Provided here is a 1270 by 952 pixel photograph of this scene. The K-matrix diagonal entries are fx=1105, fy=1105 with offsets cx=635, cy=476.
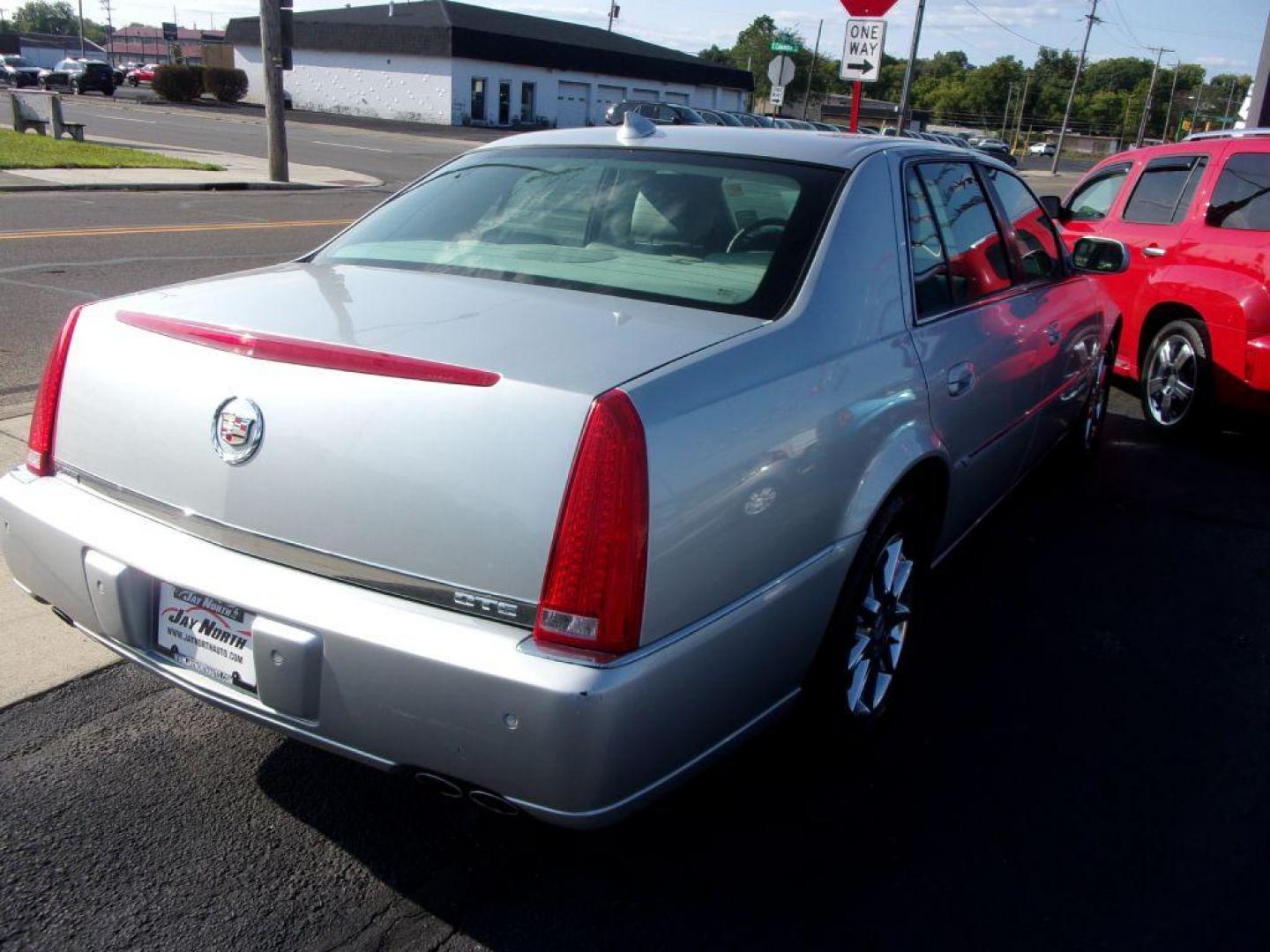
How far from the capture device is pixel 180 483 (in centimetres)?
Result: 244

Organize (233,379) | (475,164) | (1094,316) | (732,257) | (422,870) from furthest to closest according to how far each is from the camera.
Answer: (1094,316), (475,164), (732,257), (422,870), (233,379)

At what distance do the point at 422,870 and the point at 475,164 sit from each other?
226cm

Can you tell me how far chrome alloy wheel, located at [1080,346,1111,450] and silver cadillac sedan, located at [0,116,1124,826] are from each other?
286 centimetres

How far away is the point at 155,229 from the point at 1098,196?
990 centimetres

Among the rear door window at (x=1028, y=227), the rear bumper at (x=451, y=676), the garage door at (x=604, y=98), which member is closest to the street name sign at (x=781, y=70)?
the rear door window at (x=1028, y=227)

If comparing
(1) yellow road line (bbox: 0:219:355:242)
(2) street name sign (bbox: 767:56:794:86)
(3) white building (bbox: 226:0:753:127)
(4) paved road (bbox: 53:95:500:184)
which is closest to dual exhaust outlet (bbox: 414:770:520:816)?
(1) yellow road line (bbox: 0:219:355:242)

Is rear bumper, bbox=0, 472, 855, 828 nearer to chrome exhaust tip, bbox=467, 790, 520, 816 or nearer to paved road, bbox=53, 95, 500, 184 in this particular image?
chrome exhaust tip, bbox=467, 790, 520, 816

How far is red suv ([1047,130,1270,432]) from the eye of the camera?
627 cm

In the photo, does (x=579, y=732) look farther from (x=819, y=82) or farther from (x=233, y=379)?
(x=819, y=82)

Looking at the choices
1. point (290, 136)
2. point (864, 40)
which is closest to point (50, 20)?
point (290, 136)

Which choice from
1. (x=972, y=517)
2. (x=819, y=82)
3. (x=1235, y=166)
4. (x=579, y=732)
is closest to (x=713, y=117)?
(x=1235, y=166)

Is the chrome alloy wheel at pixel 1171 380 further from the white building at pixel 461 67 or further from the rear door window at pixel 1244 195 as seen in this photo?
the white building at pixel 461 67

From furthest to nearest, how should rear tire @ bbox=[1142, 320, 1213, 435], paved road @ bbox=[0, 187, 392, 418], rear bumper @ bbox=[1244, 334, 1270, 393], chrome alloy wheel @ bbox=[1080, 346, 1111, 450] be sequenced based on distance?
1. paved road @ bbox=[0, 187, 392, 418]
2. rear tire @ bbox=[1142, 320, 1213, 435]
3. rear bumper @ bbox=[1244, 334, 1270, 393]
4. chrome alloy wheel @ bbox=[1080, 346, 1111, 450]

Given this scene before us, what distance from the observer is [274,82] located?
1895cm
